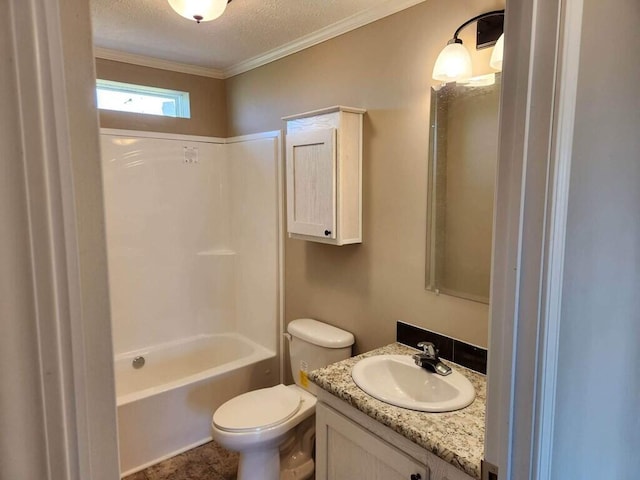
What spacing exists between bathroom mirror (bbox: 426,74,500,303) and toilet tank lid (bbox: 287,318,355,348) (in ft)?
1.91

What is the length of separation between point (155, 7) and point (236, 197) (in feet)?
4.76

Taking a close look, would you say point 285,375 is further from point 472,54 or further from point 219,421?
point 472,54

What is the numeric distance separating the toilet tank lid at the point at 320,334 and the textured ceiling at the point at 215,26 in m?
1.60

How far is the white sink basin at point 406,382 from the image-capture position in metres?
1.60

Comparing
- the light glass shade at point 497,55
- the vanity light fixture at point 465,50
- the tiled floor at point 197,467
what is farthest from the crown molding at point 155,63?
the tiled floor at point 197,467

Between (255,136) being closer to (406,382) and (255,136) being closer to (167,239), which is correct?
(167,239)

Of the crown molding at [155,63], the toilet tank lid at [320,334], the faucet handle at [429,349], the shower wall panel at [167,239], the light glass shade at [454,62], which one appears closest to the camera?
the light glass shade at [454,62]

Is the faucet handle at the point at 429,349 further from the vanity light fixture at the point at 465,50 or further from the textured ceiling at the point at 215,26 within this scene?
the textured ceiling at the point at 215,26

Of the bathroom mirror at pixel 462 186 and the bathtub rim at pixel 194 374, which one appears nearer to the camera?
the bathroom mirror at pixel 462 186

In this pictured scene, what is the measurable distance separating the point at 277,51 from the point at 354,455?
223 centimetres

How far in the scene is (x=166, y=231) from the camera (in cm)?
310

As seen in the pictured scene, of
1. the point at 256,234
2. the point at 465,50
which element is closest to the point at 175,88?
Result: the point at 256,234

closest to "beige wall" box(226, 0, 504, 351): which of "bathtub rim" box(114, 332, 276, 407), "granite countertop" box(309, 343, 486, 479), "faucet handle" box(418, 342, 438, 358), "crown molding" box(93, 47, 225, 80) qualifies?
"faucet handle" box(418, 342, 438, 358)

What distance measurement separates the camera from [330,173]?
214 cm
